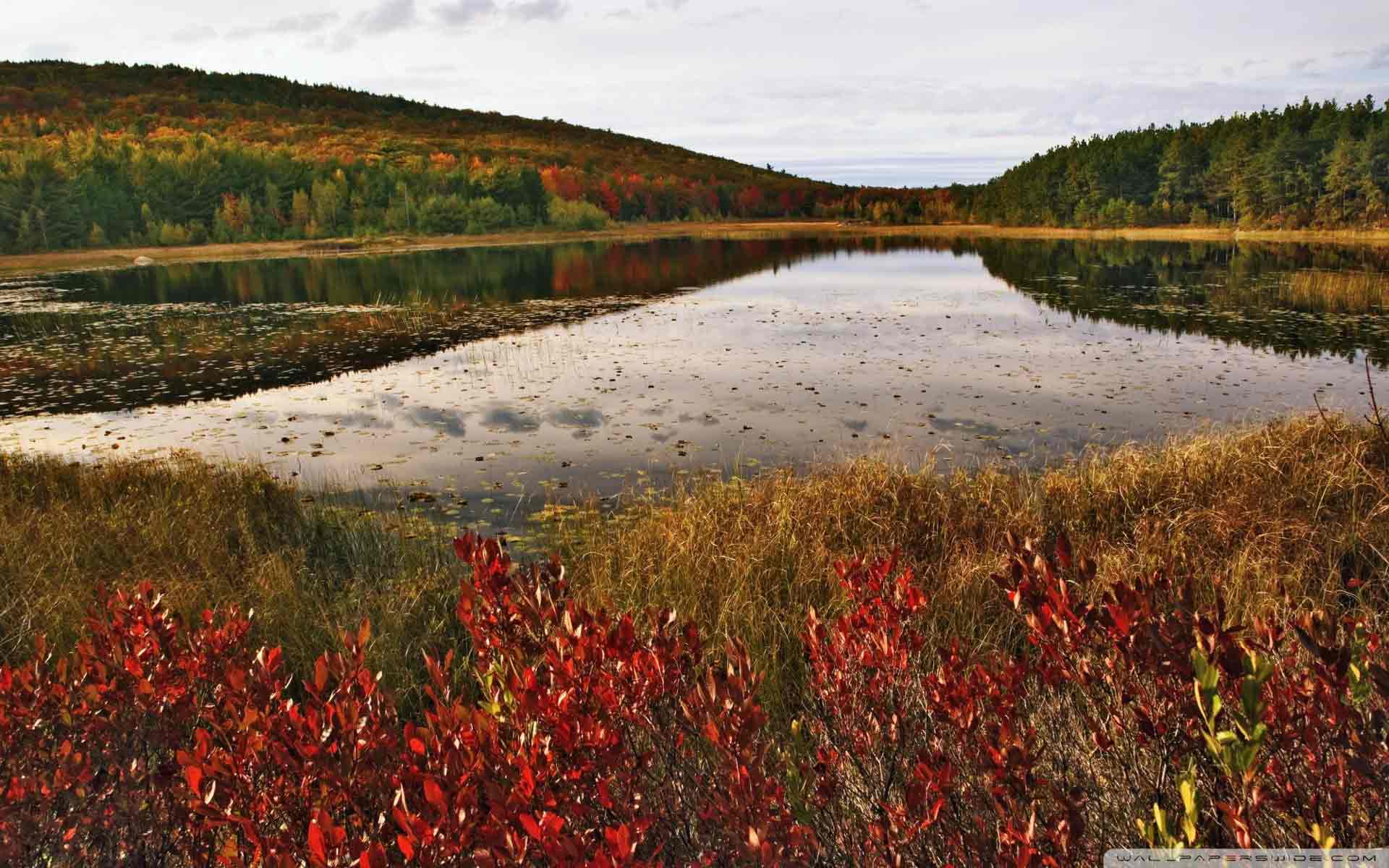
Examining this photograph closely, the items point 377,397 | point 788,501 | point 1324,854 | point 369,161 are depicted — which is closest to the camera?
point 1324,854

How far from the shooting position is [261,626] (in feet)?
20.4

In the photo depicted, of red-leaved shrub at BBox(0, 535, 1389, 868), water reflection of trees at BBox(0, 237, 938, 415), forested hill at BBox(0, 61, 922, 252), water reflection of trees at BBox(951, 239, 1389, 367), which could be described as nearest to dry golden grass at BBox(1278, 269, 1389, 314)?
water reflection of trees at BBox(951, 239, 1389, 367)

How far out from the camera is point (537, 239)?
10281 centimetres

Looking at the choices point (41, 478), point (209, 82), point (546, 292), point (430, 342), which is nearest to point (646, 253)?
point (546, 292)

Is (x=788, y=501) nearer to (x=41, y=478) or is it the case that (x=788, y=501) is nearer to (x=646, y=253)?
(x=41, y=478)

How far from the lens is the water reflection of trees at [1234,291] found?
21469 millimetres

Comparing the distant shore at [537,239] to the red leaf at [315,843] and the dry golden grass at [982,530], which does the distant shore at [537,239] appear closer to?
the dry golden grass at [982,530]

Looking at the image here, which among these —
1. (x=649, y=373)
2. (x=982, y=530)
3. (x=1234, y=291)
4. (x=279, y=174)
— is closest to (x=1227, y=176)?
(x=1234, y=291)

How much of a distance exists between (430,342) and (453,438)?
11.6 m

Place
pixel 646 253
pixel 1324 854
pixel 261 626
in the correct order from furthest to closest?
pixel 646 253
pixel 261 626
pixel 1324 854

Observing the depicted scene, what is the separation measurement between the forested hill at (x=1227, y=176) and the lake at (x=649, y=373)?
40.9 metres

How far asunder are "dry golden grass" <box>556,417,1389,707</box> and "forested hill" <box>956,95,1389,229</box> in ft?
253

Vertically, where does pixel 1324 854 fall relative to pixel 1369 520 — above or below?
above

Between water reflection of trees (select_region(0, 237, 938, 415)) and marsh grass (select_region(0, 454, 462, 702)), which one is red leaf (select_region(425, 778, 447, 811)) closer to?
marsh grass (select_region(0, 454, 462, 702))
